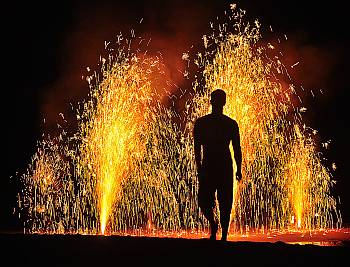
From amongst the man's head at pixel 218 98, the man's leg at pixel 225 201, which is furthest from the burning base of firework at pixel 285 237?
the man's head at pixel 218 98

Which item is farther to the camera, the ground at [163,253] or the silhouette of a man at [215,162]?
the silhouette of a man at [215,162]

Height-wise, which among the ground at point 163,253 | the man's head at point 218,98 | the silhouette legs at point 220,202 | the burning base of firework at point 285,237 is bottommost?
the ground at point 163,253

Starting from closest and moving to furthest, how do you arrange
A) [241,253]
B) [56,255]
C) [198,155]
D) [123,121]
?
[241,253] → [56,255] → [198,155] → [123,121]

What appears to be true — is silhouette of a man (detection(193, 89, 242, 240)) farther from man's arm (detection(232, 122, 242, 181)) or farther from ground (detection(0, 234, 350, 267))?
ground (detection(0, 234, 350, 267))

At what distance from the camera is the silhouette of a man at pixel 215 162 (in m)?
7.27

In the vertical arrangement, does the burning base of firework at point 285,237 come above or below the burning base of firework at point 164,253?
above

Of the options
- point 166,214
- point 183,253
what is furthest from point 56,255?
point 166,214

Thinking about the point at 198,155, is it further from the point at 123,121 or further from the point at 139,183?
the point at 139,183

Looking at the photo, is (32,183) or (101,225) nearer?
(101,225)

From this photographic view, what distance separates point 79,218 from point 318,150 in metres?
10.4

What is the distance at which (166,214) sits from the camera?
20578 millimetres

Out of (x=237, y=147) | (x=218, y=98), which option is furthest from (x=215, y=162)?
(x=218, y=98)

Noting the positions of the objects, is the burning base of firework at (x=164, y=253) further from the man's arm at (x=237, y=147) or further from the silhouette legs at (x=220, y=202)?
the man's arm at (x=237, y=147)

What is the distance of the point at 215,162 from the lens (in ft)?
23.9
